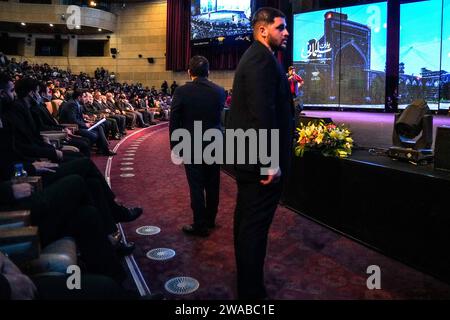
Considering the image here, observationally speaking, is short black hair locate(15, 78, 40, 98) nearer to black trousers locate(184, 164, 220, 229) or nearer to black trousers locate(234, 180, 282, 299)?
black trousers locate(184, 164, 220, 229)

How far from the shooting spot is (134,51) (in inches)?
807

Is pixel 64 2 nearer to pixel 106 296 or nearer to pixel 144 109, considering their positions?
pixel 144 109

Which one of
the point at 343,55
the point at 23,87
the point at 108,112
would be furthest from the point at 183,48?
the point at 23,87

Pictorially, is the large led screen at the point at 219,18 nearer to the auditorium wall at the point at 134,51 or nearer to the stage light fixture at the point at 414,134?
the auditorium wall at the point at 134,51

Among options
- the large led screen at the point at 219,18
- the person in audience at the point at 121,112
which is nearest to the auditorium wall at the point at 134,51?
the large led screen at the point at 219,18

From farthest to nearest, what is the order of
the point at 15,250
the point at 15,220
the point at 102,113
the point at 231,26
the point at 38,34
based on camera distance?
the point at 38,34 → the point at 231,26 → the point at 102,113 → the point at 15,220 → the point at 15,250

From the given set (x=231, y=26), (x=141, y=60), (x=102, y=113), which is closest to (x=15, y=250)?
(x=102, y=113)

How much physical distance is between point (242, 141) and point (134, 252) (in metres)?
1.19

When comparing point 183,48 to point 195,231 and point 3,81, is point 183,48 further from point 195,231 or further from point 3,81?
point 195,231

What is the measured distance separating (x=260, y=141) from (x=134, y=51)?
788 inches

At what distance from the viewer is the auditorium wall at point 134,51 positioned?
19.8 metres

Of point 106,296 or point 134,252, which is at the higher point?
point 106,296

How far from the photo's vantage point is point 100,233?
196 cm

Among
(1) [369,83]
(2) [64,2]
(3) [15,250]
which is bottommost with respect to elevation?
(3) [15,250]
